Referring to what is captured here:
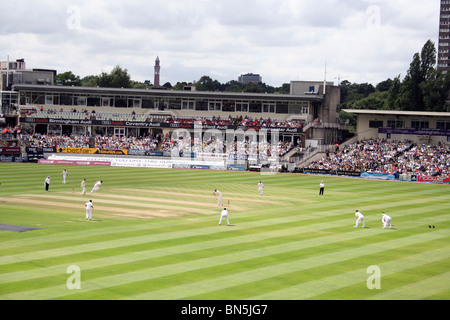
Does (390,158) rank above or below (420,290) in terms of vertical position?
above

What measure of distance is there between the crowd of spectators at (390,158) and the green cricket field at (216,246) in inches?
787

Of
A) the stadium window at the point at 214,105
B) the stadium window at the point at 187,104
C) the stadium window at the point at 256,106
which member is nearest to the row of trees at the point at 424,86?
the stadium window at the point at 256,106

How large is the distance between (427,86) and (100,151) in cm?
5600

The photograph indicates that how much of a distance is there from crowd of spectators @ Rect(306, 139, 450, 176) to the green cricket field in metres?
20.0

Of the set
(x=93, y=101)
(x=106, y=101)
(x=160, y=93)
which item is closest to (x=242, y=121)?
(x=160, y=93)

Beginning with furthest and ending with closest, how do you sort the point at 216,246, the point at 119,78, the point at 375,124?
1. the point at 119,78
2. the point at 375,124
3. the point at 216,246

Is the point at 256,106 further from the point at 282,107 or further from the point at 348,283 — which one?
the point at 348,283

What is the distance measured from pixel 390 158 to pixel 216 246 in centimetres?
5085

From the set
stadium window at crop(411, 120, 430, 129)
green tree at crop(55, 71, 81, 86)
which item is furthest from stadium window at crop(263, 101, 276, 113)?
green tree at crop(55, 71, 81, 86)

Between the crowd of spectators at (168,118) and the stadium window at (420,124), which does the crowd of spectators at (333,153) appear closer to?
the crowd of spectators at (168,118)

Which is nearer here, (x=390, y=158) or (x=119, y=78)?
(x=390, y=158)

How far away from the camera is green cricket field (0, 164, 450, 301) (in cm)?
1883

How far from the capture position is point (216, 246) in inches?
Result: 1003

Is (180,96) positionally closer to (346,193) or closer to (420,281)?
(346,193)
